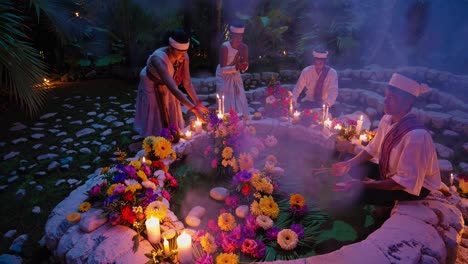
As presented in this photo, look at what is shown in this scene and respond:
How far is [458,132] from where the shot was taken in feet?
18.8

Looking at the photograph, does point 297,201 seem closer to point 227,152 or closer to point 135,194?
point 227,152

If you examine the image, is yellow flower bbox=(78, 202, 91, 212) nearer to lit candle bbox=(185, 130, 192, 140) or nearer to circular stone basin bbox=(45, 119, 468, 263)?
circular stone basin bbox=(45, 119, 468, 263)

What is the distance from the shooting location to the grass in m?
3.51

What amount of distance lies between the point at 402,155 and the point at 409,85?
69cm

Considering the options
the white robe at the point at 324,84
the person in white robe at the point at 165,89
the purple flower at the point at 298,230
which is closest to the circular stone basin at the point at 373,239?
the purple flower at the point at 298,230

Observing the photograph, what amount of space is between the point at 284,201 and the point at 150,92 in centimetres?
301

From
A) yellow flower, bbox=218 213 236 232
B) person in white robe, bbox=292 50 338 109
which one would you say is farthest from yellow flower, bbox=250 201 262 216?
person in white robe, bbox=292 50 338 109

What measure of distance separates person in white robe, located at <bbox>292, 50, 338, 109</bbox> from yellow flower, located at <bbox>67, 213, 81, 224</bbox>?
4024mm

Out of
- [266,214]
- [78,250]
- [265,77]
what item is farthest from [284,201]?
[265,77]

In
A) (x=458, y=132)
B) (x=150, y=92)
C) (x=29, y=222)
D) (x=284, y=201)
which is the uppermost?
(x=150, y=92)

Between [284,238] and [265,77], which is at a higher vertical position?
[265,77]

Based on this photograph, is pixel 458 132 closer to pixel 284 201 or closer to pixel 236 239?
pixel 284 201

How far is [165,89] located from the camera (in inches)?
199

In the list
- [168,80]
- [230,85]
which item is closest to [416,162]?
[168,80]
